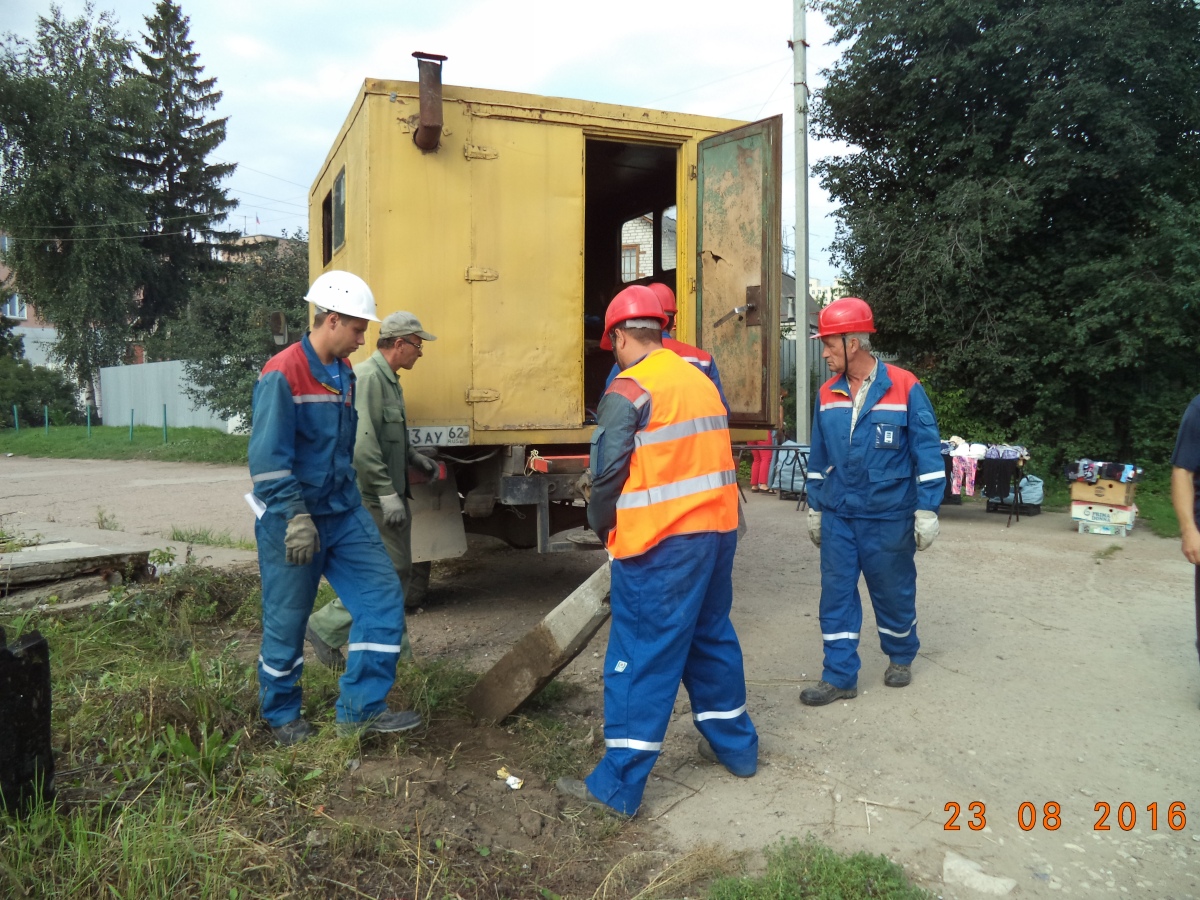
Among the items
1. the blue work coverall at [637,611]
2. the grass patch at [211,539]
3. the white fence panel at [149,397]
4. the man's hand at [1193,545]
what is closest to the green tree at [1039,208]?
the man's hand at [1193,545]

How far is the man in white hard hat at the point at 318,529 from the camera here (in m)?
3.13

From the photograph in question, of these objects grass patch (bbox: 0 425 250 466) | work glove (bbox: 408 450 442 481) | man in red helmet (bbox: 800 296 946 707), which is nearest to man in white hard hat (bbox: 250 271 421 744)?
work glove (bbox: 408 450 442 481)

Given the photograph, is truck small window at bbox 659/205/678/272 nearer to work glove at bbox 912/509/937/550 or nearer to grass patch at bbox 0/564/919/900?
work glove at bbox 912/509/937/550

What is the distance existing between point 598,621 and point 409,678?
3.69 feet

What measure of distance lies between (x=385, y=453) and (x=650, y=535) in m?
2.10

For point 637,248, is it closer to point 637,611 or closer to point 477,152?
point 477,152

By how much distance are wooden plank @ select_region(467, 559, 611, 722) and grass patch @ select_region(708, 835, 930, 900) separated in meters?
1.09

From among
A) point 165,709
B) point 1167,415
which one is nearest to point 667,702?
point 165,709

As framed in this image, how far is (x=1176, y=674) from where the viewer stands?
4320 millimetres

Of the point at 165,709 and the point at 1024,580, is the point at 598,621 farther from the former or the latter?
the point at 1024,580

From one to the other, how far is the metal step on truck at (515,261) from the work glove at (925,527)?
1519 mm

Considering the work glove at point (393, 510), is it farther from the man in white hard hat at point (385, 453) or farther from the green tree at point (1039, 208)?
the green tree at point (1039, 208)

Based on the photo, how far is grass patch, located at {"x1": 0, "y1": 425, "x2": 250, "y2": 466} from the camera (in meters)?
17.7
